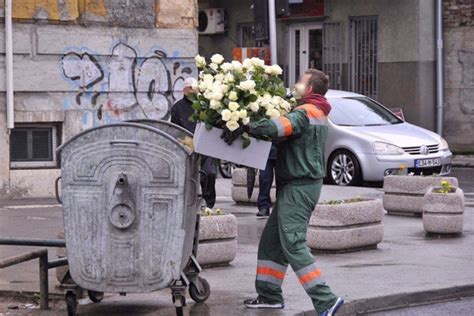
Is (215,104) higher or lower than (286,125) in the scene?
higher

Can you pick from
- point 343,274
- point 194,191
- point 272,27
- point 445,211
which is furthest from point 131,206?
point 272,27

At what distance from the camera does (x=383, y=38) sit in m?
28.5

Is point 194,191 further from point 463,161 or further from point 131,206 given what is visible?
point 463,161

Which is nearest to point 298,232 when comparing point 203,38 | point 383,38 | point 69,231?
point 69,231

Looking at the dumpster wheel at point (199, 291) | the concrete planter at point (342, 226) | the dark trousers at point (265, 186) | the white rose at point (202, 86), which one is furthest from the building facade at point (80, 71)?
the white rose at point (202, 86)

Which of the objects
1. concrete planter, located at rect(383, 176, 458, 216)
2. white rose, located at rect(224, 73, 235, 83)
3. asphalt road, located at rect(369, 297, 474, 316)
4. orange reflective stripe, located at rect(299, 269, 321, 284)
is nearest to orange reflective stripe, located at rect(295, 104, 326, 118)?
white rose, located at rect(224, 73, 235, 83)

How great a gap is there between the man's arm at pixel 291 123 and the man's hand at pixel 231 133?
6 cm

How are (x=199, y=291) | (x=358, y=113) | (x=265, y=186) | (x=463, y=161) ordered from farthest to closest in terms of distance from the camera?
(x=463, y=161), (x=358, y=113), (x=265, y=186), (x=199, y=291)

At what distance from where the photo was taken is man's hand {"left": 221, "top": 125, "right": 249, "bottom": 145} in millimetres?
8047

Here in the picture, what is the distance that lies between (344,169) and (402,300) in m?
10.6

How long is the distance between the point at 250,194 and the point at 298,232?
725 cm

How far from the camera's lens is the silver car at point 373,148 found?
19.2 metres

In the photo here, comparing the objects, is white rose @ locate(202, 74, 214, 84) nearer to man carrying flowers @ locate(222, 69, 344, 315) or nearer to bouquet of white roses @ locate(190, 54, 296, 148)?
bouquet of white roses @ locate(190, 54, 296, 148)

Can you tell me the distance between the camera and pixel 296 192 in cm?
836
